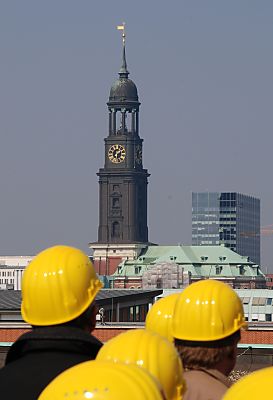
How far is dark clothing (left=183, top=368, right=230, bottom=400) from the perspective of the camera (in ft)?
18.4

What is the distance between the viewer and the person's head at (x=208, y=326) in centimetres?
581

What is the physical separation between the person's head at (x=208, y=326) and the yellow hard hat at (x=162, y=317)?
0.47 m

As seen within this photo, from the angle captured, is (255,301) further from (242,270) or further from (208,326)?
(208,326)

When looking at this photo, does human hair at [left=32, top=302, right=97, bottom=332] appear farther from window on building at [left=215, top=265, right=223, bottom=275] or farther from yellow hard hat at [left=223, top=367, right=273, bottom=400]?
window on building at [left=215, top=265, right=223, bottom=275]

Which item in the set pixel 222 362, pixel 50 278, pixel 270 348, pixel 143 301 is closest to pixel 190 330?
pixel 222 362

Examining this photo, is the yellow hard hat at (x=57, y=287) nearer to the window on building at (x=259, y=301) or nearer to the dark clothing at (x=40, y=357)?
the dark clothing at (x=40, y=357)

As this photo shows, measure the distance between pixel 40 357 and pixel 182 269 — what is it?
157m

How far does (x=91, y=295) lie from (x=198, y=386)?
0.71 metres

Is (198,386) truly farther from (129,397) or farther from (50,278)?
(129,397)

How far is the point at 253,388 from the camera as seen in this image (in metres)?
4.01

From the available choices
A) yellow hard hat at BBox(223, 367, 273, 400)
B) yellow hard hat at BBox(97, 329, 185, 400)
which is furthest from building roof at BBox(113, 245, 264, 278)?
yellow hard hat at BBox(223, 367, 273, 400)

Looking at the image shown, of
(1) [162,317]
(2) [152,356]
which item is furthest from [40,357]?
(2) [152,356]

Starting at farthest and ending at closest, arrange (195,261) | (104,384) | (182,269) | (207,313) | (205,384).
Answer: (195,261) < (182,269) < (207,313) < (205,384) < (104,384)

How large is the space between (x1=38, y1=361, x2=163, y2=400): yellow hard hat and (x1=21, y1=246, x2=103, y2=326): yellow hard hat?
197 centimetres
